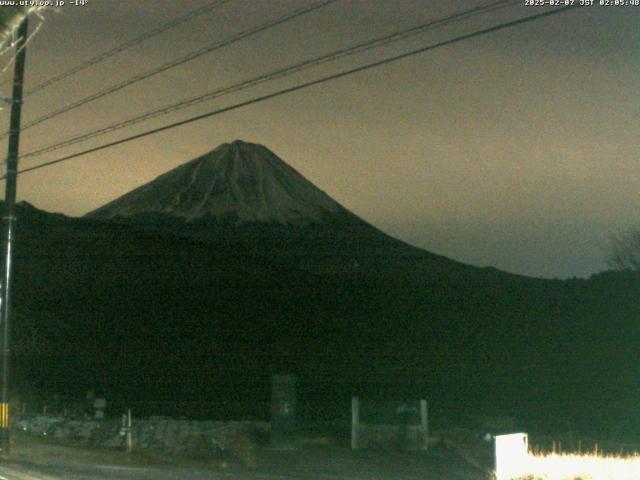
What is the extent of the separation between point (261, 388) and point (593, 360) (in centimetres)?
1989

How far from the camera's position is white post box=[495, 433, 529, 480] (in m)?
13.3

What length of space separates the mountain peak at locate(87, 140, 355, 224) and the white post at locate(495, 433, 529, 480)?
111 metres

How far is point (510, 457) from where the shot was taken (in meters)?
13.7

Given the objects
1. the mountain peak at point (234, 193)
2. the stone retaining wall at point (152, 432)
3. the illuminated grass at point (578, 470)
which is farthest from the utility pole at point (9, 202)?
the mountain peak at point (234, 193)

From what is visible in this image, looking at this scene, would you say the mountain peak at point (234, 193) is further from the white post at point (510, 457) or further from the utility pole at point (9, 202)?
the white post at point (510, 457)

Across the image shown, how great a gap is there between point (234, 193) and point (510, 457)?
128 meters

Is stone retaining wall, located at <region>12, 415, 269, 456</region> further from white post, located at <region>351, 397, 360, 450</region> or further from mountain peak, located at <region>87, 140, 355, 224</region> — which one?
mountain peak, located at <region>87, 140, 355, 224</region>

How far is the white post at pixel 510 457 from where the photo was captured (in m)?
13.3

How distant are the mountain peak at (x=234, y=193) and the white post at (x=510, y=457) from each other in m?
111

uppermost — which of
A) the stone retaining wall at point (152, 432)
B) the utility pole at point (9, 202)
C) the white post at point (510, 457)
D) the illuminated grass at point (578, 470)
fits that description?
the utility pole at point (9, 202)

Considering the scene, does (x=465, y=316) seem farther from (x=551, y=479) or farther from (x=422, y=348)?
(x=551, y=479)

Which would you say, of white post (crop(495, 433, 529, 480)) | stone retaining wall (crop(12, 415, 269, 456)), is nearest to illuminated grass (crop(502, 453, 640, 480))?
white post (crop(495, 433, 529, 480))

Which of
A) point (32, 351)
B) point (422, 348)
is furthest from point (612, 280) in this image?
point (32, 351)

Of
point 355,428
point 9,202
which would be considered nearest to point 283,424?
point 355,428
